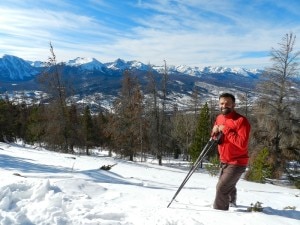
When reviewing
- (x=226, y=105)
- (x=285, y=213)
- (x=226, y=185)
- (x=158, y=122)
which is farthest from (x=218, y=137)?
(x=158, y=122)

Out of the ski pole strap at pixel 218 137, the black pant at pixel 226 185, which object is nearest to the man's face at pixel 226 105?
the ski pole strap at pixel 218 137

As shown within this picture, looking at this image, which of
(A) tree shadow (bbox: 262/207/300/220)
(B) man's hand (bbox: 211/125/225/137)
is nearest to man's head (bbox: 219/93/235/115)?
(B) man's hand (bbox: 211/125/225/137)

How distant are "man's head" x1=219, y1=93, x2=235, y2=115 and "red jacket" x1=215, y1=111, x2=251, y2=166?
8 cm

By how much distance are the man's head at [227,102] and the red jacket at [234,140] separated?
0.08 metres

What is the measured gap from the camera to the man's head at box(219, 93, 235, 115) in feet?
20.6

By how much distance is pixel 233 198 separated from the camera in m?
6.69

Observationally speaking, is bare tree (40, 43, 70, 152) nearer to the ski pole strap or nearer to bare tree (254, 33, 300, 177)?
bare tree (254, 33, 300, 177)

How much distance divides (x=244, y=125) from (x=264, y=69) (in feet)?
70.9

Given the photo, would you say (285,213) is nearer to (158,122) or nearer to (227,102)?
(227,102)

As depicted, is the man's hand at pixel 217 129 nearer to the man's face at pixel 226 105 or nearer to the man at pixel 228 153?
the man at pixel 228 153

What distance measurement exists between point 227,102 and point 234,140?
71 cm

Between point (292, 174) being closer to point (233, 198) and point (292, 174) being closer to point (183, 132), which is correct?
point (233, 198)

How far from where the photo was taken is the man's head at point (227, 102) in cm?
629

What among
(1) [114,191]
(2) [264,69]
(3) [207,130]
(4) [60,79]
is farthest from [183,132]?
(1) [114,191]
